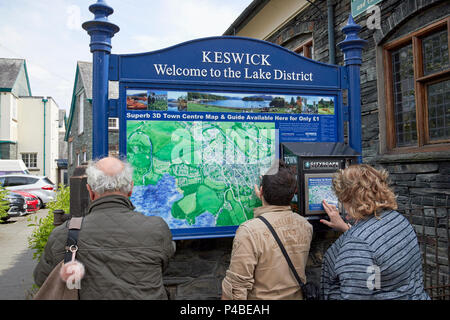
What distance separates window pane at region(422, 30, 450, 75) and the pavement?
632 cm

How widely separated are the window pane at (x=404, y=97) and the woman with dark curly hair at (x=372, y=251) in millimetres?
4017

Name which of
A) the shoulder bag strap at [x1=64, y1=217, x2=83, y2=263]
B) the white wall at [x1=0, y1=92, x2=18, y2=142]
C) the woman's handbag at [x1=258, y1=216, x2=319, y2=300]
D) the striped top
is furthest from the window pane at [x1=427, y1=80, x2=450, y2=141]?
the white wall at [x1=0, y1=92, x2=18, y2=142]

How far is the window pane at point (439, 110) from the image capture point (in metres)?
5.04

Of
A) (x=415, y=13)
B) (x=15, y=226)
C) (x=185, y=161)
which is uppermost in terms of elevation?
(x=415, y=13)

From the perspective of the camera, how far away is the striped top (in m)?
1.89

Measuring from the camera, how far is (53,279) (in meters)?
1.83

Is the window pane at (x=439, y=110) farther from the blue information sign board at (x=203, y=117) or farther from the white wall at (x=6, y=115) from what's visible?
the white wall at (x=6, y=115)

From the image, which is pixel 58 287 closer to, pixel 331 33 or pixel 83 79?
pixel 331 33

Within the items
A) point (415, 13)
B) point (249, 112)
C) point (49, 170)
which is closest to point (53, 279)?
point (249, 112)

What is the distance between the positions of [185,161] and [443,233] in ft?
12.8

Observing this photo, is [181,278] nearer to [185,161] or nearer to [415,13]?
[185,161]

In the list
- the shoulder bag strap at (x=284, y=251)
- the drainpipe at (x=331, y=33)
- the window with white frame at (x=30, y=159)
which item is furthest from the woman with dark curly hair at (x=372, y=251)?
the window with white frame at (x=30, y=159)

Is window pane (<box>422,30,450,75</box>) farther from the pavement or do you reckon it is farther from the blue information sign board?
the pavement

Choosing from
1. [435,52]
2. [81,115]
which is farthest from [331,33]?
[81,115]
